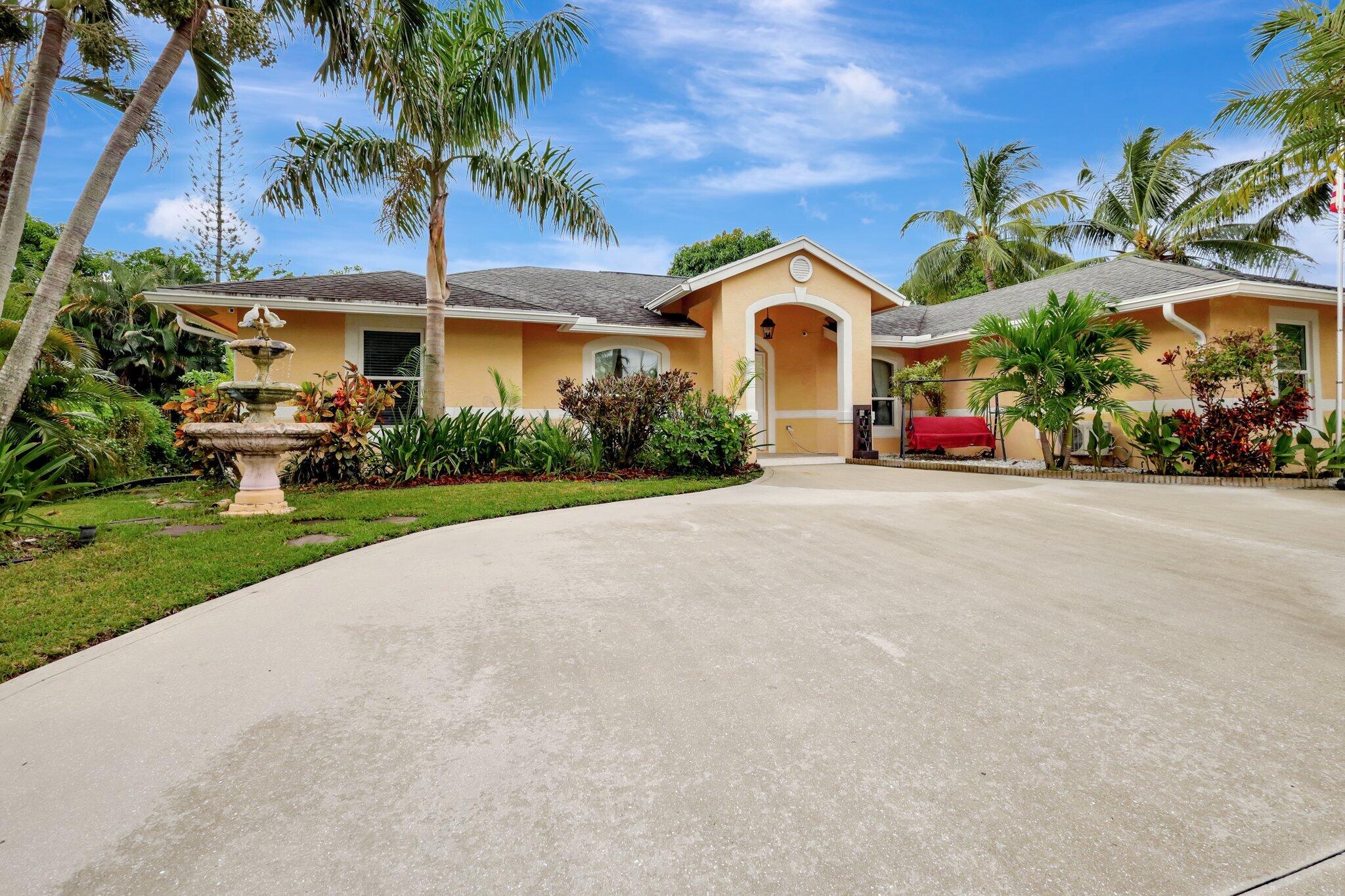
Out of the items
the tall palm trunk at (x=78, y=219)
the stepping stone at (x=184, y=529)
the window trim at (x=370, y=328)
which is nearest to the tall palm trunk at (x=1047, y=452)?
the window trim at (x=370, y=328)

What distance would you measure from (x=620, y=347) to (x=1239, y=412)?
10.7 m

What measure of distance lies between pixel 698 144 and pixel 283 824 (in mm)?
24357

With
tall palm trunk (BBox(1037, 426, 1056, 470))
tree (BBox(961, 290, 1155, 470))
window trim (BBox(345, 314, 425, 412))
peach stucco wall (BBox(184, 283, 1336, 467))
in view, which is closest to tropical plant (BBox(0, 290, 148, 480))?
peach stucco wall (BBox(184, 283, 1336, 467))

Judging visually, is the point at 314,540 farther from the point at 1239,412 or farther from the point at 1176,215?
the point at 1176,215

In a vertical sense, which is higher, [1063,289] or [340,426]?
[1063,289]

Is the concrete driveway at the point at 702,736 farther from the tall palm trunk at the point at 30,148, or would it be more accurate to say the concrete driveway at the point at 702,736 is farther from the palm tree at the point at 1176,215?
the palm tree at the point at 1176,215

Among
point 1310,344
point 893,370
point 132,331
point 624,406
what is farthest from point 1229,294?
point 132,331

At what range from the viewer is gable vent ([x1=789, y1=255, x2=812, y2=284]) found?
1362 centimetres

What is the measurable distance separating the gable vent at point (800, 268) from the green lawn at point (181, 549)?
6.58 m

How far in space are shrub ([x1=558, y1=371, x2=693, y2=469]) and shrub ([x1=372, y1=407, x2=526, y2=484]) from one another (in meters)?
1.16

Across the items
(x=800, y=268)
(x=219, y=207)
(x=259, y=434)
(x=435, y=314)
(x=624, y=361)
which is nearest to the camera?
(x=259, y=434)

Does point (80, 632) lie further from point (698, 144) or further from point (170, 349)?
point (698, 144)

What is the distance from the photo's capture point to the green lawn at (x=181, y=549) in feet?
11.0

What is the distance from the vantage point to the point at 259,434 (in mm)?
6773
